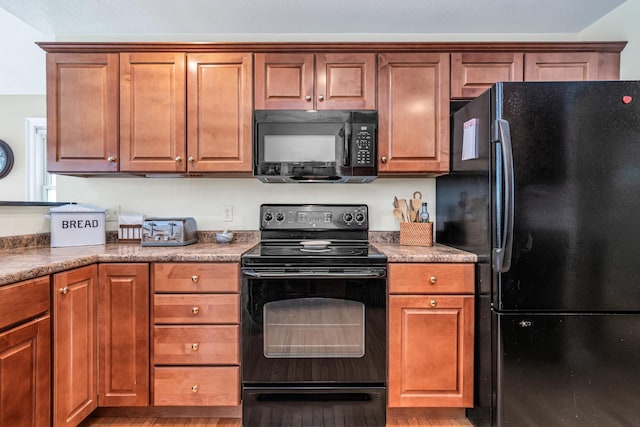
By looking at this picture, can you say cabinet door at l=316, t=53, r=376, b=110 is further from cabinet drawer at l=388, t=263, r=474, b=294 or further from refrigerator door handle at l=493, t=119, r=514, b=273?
cabinet drawer at l=388, t=263, r=474, b=294

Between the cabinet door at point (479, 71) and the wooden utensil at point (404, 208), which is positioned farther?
the wooden utensil at point (404, 208)

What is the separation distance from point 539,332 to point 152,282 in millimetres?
1875

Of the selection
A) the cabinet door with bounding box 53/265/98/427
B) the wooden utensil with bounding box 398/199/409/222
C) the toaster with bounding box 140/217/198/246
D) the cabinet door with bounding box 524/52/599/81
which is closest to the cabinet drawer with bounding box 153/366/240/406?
the cabinet door with bounding box 53/265/98/427

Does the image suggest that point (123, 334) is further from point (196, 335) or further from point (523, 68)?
point (523, 68)

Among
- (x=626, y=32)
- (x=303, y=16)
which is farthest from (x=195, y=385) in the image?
(x=626, y=32)

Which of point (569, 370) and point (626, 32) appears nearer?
point (569, 370)

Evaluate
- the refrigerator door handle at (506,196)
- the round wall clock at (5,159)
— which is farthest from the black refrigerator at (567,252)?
the round wall clock at (5,159)

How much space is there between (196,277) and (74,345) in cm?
59

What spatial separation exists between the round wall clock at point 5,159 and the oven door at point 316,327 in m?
3.76

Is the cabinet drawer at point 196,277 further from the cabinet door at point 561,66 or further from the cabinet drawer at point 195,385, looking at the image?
the cabinet door at point 561,66

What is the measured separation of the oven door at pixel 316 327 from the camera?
1693mm

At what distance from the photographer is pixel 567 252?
147 centimetres

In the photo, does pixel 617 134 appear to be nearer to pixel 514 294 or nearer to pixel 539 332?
pixel 514 294

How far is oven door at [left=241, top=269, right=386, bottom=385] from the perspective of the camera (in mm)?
1693
